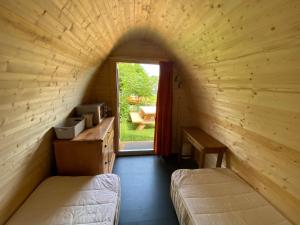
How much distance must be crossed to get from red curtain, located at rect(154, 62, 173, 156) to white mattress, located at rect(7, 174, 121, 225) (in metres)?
1.73

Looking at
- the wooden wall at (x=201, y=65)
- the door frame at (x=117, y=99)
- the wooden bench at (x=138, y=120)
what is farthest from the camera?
the wooden bench at (x=138, y=120)

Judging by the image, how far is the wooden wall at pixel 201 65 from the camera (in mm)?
984

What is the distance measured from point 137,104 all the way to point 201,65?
2.57m

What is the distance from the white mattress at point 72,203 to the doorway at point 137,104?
1867 millimetres

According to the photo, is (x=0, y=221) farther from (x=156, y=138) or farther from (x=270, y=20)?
(x=156, y=138)

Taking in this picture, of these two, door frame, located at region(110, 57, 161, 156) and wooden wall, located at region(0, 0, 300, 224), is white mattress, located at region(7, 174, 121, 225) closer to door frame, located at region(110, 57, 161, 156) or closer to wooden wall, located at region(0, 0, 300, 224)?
wooden wall, located at region(0, 0, 300, 224)

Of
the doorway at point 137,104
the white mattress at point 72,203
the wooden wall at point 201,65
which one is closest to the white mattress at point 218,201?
the wooden wall at point 201,65

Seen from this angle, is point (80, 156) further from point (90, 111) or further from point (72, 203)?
point (90, 111)

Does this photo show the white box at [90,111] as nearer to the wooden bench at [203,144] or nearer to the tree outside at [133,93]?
the tree outside at [133,93]

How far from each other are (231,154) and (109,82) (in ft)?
7.90

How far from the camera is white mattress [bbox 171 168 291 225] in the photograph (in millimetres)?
1371

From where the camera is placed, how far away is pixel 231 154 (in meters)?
2.23

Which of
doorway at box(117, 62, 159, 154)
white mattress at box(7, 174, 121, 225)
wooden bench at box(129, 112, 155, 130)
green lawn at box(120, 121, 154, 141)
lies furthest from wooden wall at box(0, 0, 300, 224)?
wooden bench at box(129, 112, 155, 130)

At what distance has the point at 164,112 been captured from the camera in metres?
3.38
